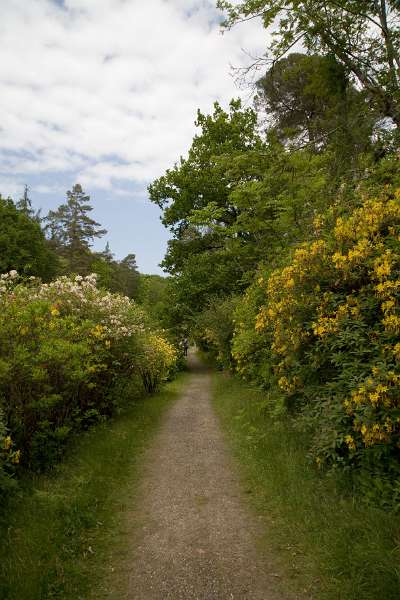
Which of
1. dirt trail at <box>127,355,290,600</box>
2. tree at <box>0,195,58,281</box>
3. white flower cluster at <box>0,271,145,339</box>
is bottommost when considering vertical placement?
dirt trail at <box>127,355,290,600</box>

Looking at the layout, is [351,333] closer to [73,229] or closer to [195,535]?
[195,535]

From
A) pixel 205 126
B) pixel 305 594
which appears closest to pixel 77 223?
pixel 205 126

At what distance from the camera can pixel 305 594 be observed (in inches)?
140

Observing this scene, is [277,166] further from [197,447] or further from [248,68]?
[197,447]

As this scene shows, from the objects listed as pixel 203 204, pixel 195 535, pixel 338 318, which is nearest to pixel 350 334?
pixel 338 318

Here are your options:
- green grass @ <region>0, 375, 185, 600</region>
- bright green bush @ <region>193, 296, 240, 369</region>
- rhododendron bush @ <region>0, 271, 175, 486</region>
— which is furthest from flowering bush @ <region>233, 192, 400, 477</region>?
bright green bush @ <region>193, 296, 240, 369</region>

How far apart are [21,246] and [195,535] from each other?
37.7m

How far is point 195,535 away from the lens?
15.5 feet

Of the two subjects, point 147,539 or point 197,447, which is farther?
point 197,447

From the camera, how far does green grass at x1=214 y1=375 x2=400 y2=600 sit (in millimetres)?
3383

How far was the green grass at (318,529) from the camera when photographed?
133 inches

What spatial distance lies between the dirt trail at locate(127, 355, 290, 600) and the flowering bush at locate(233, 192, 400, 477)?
146 cm

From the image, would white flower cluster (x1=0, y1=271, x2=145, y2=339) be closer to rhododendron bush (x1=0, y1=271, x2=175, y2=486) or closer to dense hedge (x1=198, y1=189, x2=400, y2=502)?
rhododendron bush (x1=0, y1=271, x2=175, y2=486)

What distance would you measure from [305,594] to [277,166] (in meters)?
6.49
